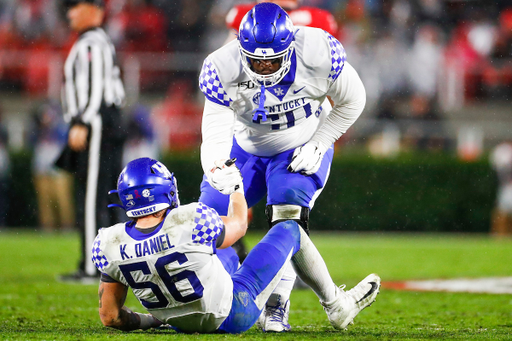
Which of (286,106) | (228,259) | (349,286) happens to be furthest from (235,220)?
(349,286)

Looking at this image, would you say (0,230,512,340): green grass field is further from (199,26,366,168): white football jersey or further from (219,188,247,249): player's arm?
(199,26,366,168): white football jersey

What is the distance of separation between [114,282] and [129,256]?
26 cm

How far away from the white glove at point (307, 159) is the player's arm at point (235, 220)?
0.38m

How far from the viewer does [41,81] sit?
13.8 m

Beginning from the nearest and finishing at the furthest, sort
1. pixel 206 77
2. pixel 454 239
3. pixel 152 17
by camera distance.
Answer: pixel 206 77, pixel 454 239, pixel 152 17

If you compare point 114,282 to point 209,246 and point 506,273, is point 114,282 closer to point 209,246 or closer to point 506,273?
point 209,246

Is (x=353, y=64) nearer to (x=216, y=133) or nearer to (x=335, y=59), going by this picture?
(x=335, y=59)

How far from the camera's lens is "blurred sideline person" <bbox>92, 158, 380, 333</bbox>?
3.43 metres

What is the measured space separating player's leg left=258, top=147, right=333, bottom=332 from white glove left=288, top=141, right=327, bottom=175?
6 centimetres

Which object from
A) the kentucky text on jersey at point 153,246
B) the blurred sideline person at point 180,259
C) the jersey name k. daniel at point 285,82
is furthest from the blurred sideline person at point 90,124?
the kentucky text on jersey at point 153,246

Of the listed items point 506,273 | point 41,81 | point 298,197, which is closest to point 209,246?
point 298,197

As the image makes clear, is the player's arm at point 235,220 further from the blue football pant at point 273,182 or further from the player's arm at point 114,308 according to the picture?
the player's arm at point 114,308

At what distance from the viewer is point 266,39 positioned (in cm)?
381

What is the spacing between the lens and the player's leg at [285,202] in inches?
161
